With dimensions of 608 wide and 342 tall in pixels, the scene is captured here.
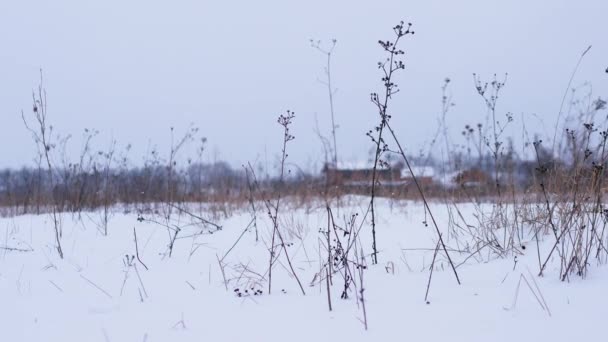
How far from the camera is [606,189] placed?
282 centimetres

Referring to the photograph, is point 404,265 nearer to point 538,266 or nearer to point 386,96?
point 538,266

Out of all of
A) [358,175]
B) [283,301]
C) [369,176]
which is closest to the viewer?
[283,301]

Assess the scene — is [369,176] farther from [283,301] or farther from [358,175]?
[283,301]

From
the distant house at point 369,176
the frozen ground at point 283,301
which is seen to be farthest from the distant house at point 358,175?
the frozen ground at point 283,301

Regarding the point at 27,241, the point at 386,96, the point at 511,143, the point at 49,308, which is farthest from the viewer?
the point at 511,143

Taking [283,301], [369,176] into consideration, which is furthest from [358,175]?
[283,301]

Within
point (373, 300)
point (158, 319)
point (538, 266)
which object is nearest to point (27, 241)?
point (158, 319)

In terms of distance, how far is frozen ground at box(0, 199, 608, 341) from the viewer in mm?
1879

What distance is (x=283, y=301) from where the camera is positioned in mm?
2381

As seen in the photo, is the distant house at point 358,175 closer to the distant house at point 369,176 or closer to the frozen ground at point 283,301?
the distant house at point 369,176

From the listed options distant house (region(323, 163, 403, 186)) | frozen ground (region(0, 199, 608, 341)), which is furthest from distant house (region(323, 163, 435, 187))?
frozen ground (region(0, 199, 608, 341))

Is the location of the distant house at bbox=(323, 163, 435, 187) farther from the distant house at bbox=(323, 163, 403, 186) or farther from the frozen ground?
the frozen ground

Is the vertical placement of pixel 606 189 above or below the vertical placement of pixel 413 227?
above

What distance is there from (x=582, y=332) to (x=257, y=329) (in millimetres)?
1222
